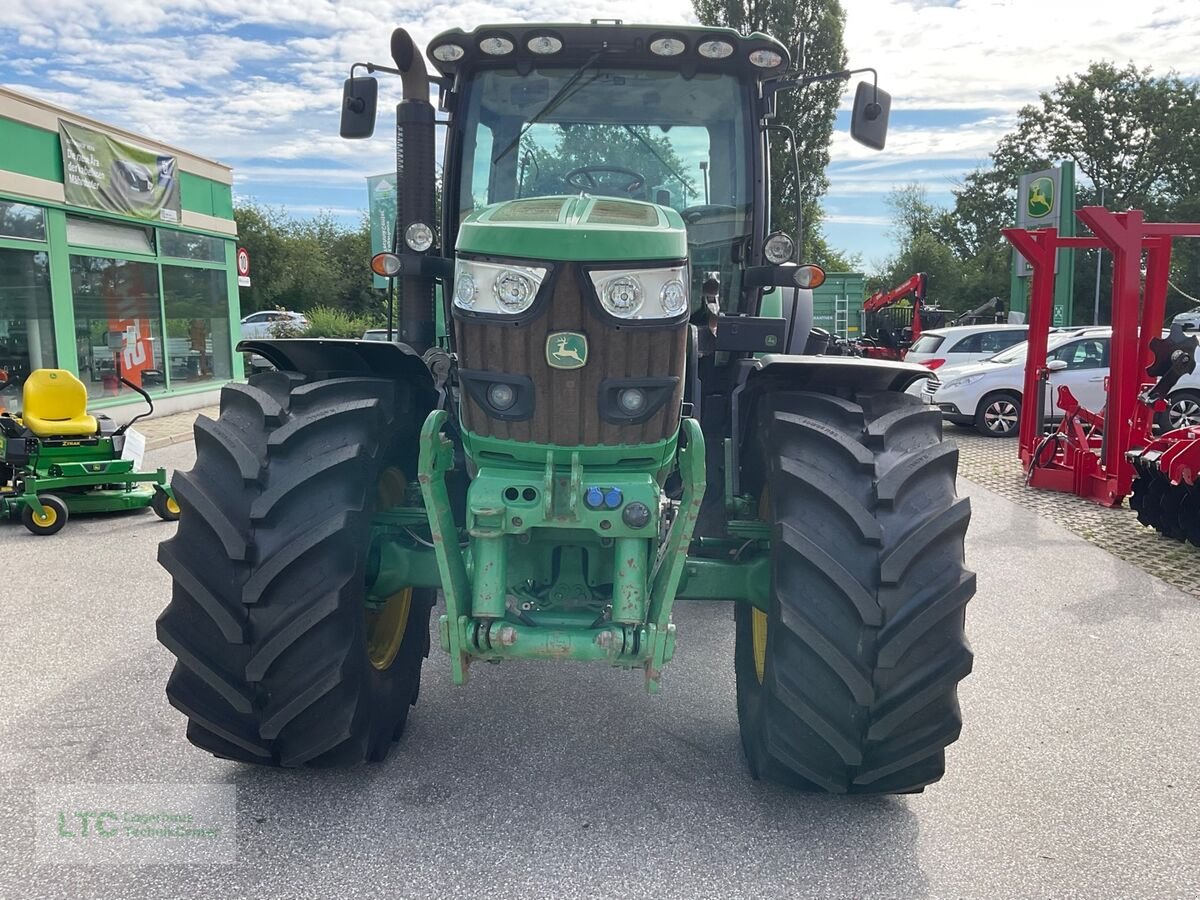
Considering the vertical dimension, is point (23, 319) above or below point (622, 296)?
below

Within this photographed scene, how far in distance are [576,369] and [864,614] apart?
1.07 meters

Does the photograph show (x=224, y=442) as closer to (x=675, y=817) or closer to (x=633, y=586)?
(x=633, y=586)

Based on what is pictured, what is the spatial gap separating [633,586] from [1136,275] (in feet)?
22.5

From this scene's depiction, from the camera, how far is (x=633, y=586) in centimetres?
283

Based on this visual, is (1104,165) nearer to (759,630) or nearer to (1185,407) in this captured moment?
(1185,407)

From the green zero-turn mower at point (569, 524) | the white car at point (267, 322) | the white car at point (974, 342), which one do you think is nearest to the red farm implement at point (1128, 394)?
the green zero-turn mower at point (569, 524)

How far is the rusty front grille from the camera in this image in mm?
2662

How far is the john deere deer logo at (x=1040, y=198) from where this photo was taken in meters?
25.5

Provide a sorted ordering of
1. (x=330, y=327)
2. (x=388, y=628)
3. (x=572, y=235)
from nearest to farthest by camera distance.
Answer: (x=572, y=235)
(x=388, y=628)
(x=330, y=327)

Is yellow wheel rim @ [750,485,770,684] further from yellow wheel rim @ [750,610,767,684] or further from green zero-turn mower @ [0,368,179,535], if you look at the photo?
green zero-turn mower @ [0,368,179,535]

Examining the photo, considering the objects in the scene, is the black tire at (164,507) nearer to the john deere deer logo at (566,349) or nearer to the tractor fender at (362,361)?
the tractor fender at (362,361)

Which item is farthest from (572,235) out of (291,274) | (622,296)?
(291,274)

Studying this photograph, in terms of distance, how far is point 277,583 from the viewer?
9.36ft
